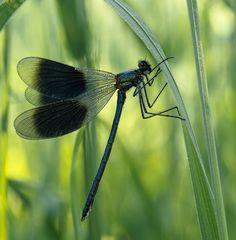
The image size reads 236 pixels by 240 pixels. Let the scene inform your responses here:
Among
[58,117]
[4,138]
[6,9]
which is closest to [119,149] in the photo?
[58,117]

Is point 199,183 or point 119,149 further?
point 119,149

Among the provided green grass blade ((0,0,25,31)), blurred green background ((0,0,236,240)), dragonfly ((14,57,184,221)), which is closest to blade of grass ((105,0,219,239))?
green grass blade ((0,0,25,31))

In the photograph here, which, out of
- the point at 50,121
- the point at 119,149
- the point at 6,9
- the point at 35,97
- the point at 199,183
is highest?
the point at 6,9

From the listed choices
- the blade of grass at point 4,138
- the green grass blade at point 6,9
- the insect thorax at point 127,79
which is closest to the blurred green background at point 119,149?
the blade of grass at point 4,138

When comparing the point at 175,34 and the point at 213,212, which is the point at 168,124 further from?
the point at 213,212

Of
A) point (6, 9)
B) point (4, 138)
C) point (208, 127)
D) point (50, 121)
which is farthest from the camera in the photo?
point (50, 121)

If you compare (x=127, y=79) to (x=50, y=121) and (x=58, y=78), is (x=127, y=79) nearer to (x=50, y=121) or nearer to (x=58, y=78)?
(x=58, y=78)
